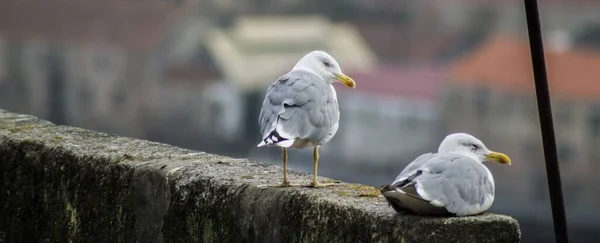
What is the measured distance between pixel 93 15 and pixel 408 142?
9.82 m

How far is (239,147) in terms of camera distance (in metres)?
40.9

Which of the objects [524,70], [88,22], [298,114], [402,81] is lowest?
[298,114]

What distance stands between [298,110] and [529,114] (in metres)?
35.3

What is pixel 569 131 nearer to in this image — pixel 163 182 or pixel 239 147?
pixel 239 147

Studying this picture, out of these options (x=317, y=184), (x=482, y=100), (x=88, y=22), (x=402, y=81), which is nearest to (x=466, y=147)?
(x=317, y=184)

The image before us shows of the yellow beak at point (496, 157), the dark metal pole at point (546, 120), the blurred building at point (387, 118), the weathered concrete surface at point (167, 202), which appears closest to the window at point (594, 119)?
the blurred building at point (387, 118)

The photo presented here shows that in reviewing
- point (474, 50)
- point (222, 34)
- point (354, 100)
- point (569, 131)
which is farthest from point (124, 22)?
point (569, 131)

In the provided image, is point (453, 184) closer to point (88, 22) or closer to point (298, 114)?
point (298, 114)

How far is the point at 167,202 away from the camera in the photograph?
2.03m

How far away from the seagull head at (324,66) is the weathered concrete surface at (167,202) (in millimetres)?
251

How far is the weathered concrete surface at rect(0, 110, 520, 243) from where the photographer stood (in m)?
1.68

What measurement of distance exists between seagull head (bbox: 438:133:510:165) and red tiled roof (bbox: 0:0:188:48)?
38430mm

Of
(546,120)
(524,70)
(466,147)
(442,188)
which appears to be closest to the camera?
(546,120)

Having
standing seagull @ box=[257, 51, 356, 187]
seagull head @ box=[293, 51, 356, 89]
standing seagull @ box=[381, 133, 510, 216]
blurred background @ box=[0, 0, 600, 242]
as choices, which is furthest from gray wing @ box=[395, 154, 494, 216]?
blurred background @ box=[0, 0, 600, 242]
